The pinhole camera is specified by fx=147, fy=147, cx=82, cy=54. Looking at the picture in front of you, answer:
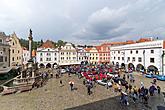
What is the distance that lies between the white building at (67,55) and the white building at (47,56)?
2331mm

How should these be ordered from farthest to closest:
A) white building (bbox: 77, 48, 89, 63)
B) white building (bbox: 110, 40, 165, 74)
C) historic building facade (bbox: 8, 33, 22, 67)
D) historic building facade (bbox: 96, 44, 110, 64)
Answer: historic building facade (bbox: 96, 44, 110, 64), white building (bbox: 77, 48, 89, 63), historic building facade (bbox: 8, 33, 22, 67), white building (bbox: 110, 40, 165, 74)

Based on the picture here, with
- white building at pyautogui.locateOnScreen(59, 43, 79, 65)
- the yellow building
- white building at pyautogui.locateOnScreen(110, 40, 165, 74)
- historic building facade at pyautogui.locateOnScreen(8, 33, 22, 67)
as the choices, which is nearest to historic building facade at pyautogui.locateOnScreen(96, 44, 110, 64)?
the yellow building

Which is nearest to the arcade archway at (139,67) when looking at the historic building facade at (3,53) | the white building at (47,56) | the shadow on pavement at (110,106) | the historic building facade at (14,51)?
the white building at (47,56)

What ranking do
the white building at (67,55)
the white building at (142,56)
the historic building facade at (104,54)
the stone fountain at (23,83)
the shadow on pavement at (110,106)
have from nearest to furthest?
the shadow on pavement at (110,106), the stone fountain at (23,83), the white building at (142,56), the white building at (67,55), the historic building facade at (104,54)

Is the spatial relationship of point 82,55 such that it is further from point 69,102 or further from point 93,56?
point 69,102

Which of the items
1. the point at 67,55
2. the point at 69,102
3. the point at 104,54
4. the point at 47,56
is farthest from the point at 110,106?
the point at 104,54

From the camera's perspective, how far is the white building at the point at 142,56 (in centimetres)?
4212

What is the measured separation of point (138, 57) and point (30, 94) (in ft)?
127

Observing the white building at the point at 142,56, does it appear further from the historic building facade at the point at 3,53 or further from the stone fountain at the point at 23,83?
the historic building facade at the point at 3,53

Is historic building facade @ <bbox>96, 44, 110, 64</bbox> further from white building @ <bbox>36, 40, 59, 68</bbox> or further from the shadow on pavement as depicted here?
the shadow on pavement

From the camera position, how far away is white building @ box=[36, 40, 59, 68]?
61.5 m

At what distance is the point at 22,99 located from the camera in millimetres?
19781

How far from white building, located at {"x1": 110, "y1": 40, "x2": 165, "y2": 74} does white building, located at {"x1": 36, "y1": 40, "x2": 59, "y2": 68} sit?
26416mm

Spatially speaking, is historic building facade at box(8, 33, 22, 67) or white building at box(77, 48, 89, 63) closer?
historic building facade at box(8, 33, 22, 67)
